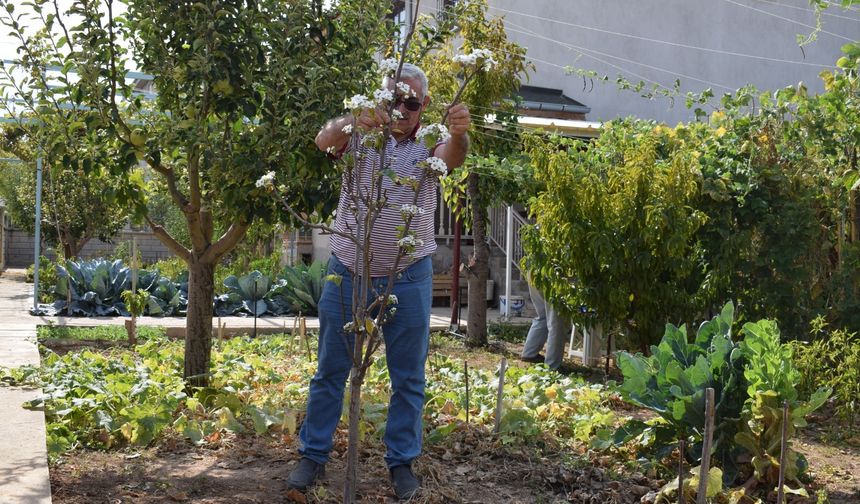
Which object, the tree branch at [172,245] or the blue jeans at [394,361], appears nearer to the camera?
the blue jeans at [394,361]

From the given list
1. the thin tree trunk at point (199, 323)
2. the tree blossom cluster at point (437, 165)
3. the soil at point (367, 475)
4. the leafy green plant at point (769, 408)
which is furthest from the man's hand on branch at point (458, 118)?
the thin tree trunk at point (199, 323)

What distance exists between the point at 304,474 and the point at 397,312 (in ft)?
2.42

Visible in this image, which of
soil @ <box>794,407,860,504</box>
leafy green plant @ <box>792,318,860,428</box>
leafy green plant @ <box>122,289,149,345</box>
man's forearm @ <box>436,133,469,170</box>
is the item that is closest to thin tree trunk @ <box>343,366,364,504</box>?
man's forearm @ <box>436,133,469,170</box>

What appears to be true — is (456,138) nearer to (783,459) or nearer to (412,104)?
(412,104)

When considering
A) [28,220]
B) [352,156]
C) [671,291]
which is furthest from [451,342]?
[28,220]

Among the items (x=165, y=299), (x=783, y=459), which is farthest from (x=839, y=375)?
(x=165, y=299)

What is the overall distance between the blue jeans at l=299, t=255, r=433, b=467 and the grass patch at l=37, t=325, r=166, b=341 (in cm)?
631

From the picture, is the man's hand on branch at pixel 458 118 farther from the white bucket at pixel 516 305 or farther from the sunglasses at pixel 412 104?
the white bucket at pixel 516 305

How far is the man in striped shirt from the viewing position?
378 centimetres

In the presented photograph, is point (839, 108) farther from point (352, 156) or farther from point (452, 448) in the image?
point (352, 156)

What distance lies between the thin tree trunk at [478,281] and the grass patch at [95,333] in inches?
131

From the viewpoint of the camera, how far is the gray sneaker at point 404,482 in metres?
3.78

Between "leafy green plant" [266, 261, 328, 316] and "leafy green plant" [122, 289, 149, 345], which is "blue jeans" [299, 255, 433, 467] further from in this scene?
"leafy green plant" [266, 261, 328, 316]

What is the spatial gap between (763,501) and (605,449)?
2.85 ft
